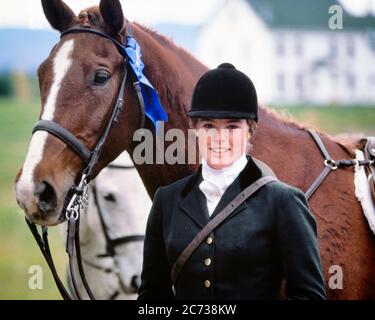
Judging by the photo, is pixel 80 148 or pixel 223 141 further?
pixel 80 148

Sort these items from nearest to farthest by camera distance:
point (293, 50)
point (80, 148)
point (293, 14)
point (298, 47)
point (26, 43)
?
point (80, 148) → point (26, 43) → point (293, 50) → point (293, 14) → point (298, 47)

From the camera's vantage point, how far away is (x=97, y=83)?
2895mm

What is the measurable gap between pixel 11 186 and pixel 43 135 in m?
7.78

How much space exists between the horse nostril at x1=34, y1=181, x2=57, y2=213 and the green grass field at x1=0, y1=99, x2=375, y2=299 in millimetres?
3909

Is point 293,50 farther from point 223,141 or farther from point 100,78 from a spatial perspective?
point 223,141

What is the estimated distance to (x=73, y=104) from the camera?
9.25 ft

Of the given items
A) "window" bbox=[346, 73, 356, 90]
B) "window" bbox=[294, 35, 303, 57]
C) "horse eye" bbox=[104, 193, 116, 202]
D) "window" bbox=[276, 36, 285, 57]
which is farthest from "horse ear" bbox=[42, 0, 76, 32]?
"window" bbox=[294, 35, 303, 57]

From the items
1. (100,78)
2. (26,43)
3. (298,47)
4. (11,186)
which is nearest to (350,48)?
(298,47)

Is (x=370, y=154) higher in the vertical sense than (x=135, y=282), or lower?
higher

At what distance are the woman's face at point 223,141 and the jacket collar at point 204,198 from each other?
0.24 ft

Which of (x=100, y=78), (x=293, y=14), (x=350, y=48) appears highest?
(x=293, y=14)

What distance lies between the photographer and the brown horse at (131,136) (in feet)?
8.99
